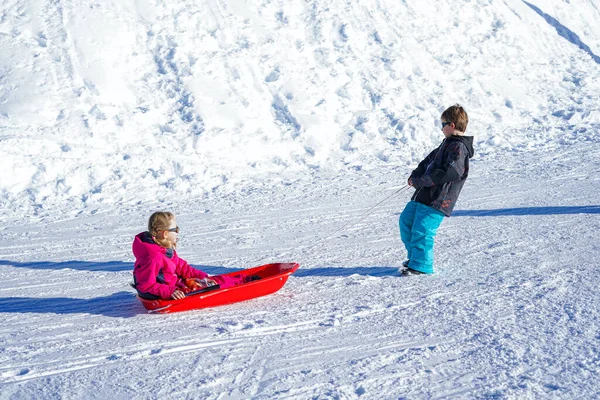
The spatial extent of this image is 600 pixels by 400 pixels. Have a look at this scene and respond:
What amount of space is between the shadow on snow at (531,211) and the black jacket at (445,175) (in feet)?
7.00

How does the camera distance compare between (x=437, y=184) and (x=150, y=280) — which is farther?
(x=437, y=184)

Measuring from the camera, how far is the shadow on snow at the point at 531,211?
674 centimetres

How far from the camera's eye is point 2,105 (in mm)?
9859

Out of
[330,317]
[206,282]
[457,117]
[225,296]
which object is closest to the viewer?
[330,317]

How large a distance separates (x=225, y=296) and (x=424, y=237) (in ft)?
5.50

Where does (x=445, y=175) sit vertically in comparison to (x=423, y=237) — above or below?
above

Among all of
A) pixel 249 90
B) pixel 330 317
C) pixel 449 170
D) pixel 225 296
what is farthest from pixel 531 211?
pixel 249 90

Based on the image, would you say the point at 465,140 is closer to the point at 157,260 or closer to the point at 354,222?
the point at 354,222

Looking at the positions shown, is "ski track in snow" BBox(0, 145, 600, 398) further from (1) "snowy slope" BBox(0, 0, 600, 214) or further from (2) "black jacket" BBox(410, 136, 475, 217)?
(1) "snowy slope" BBox(0, 0, 600, 214)

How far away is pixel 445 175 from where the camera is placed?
483 cm

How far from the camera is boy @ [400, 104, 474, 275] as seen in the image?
485 centimetres

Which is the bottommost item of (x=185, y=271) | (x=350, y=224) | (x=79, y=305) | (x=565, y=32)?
(x=350, y=224)

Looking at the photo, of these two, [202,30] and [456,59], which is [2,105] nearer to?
[202,30]

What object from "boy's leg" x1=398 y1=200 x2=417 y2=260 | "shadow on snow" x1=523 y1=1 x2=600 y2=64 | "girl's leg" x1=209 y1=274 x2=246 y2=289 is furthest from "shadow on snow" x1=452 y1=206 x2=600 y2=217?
"shadow on snow" x1=523 y1=1 x2=600 y2=64
